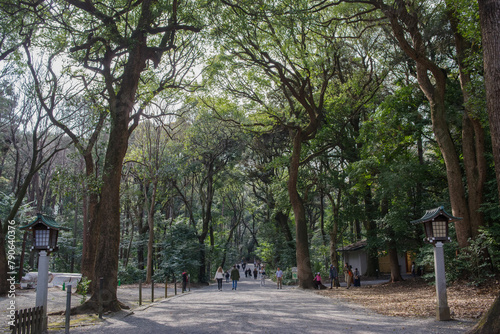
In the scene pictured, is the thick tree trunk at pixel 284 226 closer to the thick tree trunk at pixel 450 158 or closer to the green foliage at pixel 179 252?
the green foliage at pixel 179 252

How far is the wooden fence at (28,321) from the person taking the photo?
6.74m

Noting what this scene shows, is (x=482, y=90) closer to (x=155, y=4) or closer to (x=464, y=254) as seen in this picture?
(x=464, y=254)

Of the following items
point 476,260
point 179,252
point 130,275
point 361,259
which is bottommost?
point 130,275

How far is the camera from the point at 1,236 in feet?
47.1

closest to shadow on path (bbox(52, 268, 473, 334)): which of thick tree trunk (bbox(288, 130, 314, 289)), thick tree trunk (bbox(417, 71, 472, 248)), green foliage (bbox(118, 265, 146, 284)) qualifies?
thick tree trunk (bbox(417, 71, 472, 248))

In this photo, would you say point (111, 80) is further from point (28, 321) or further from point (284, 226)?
point (284, 226)

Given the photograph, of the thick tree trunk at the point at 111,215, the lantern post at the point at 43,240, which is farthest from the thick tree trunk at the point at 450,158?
the lantern post at the point at 43,240

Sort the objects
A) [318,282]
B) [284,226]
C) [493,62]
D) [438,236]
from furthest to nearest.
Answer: [284,226]
[318,282]
[438,236]
[493,62]

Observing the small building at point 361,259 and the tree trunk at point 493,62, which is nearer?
the tree trunk at point 493,62

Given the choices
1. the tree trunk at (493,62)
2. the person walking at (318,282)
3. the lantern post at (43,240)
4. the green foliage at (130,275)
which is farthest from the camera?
the green foliage at (130,275)

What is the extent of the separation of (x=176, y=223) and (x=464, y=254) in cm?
1998

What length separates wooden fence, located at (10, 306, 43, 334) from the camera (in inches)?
266

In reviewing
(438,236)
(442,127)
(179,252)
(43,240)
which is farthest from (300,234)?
(43,240)

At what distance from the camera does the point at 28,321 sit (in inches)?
278
